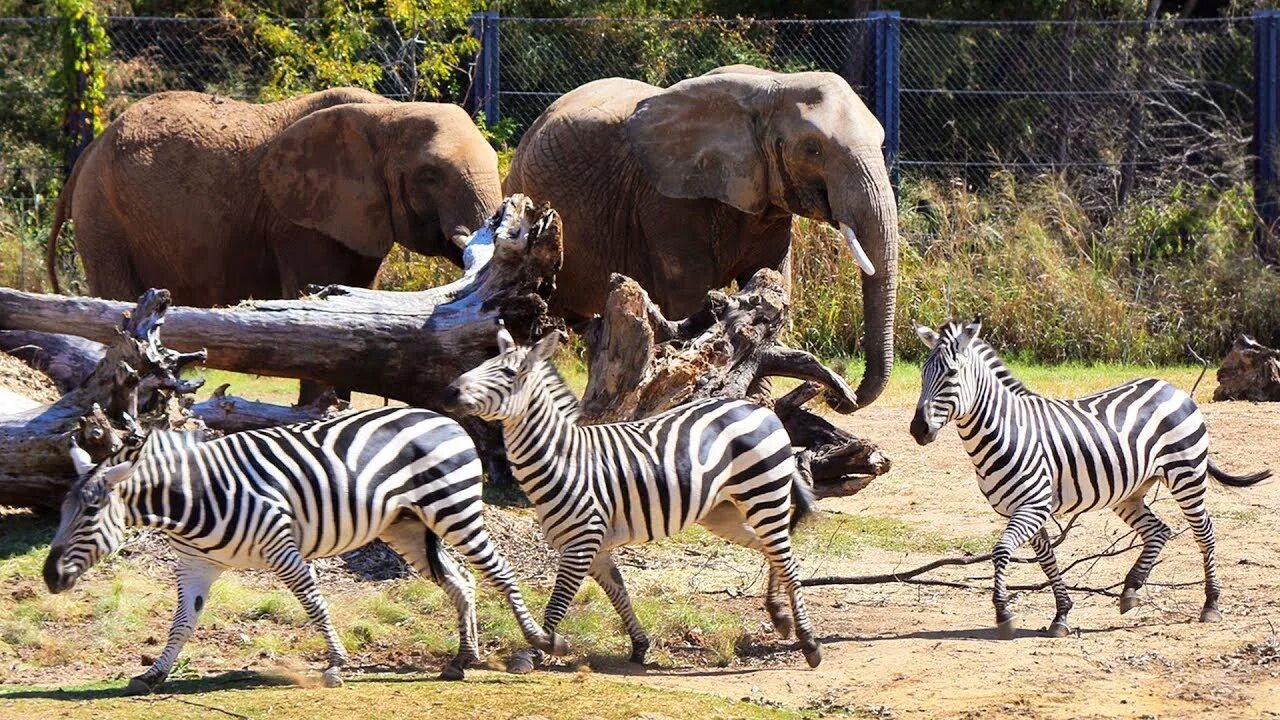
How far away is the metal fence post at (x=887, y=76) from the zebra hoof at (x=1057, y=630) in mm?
9829

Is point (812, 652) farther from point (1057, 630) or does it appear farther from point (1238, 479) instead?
point (1238, 479)

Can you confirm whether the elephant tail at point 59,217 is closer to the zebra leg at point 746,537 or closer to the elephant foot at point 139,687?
the zebra leg at point 746,537

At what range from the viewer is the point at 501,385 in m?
7.07

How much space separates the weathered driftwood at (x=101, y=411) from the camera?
315 inches

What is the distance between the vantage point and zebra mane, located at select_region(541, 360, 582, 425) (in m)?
7.44

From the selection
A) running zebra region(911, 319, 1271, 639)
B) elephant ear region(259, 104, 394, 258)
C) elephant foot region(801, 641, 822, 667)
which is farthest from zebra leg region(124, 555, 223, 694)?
elephant ear region(259, 104, 394, 258)

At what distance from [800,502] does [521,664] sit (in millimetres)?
1761

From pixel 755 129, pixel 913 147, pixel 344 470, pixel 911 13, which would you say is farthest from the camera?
pixel 911 13

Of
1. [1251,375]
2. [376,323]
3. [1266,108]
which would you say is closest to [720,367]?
[376,323]

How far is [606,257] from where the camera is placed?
13078 millimetres

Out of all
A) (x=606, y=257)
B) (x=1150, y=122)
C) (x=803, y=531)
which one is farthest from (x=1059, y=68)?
(x=803, y=531)

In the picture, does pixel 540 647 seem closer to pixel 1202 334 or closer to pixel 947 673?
pixel 947 673

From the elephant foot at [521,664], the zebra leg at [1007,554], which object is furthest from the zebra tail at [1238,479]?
the elephant foot at [521,664]

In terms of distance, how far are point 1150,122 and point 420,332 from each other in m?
11.9
